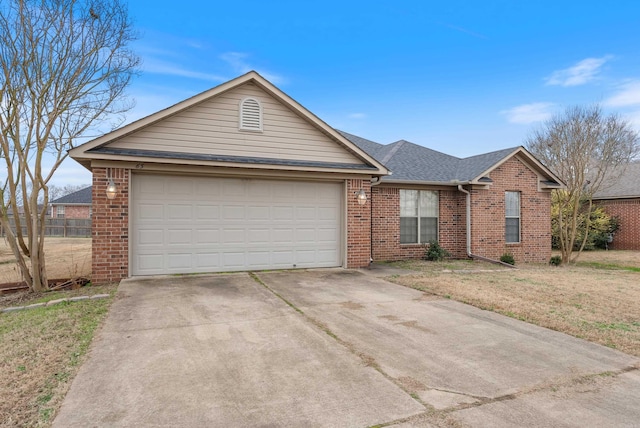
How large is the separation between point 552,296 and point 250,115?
7.87 m

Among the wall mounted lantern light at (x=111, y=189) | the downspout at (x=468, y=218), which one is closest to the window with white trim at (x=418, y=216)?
the downspout at (x=468, y=218)

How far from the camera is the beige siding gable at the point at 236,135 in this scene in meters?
8.70

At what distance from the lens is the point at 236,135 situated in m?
9.33

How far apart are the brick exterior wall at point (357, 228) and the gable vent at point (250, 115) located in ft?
9.42

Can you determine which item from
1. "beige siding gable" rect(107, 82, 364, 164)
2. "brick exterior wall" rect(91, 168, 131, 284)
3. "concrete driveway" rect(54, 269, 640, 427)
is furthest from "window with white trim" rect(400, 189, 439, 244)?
"brick exterior wall" rect(91, 168, 131, 284)

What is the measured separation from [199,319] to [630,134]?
1944cm

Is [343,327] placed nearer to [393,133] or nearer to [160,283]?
[160,283]

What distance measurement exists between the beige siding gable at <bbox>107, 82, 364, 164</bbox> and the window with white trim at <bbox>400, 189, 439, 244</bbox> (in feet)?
11.2

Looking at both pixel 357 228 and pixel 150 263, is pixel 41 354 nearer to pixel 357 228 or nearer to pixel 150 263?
pixel 150 263

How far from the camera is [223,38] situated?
595 inches

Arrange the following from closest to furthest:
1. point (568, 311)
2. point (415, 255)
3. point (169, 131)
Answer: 1. point (568, 311)
2. point (169, 131)
3. point (415, 255)

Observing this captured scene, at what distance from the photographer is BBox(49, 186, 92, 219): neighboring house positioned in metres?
36.2

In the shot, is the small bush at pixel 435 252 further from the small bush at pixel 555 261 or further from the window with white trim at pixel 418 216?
the small bush at pixel 555 261

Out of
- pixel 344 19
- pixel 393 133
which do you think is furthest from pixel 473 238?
pixel 393 133
